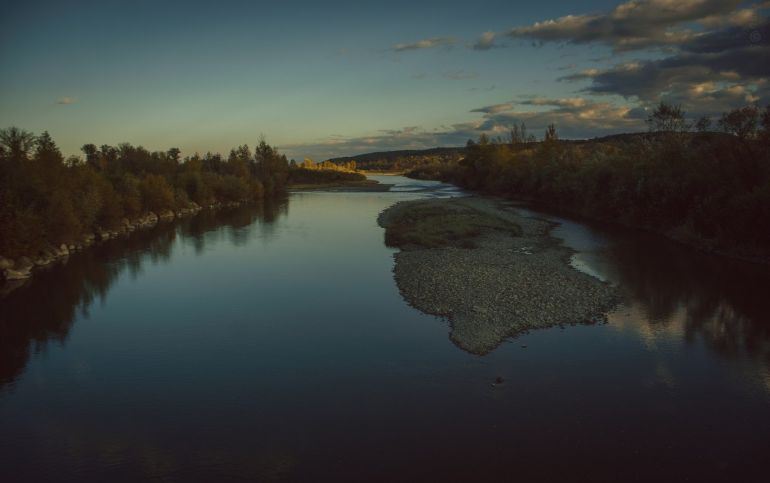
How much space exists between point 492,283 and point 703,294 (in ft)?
31.5

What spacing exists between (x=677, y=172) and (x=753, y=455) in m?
32.0

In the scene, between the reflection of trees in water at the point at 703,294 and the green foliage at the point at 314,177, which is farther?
the green foliage at the point at 314,177

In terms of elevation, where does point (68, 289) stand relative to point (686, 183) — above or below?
below

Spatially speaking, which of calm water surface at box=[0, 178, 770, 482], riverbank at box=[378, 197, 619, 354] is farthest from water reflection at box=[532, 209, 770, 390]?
riverbank at box=[378, 197, 619, 354]

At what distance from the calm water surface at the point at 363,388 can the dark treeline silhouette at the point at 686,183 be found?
4382 mm

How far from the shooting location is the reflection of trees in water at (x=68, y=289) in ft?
61.5

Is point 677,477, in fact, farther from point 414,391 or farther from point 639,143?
point 639,143

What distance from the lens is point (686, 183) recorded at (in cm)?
→ 3547

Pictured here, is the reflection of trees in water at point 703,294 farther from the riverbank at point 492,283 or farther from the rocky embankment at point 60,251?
the rocky embankment at point 60,251

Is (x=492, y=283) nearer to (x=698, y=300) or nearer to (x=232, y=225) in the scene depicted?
(x=698, y=300)

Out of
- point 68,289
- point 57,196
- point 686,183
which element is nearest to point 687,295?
point 686,183

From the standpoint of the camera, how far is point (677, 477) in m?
10.3

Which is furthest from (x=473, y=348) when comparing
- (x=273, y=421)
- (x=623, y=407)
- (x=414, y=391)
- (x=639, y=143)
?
(x=639, y=143)

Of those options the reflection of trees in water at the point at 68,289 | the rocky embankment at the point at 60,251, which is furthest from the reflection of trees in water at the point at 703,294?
the rocky embankment at the point at 60,251
